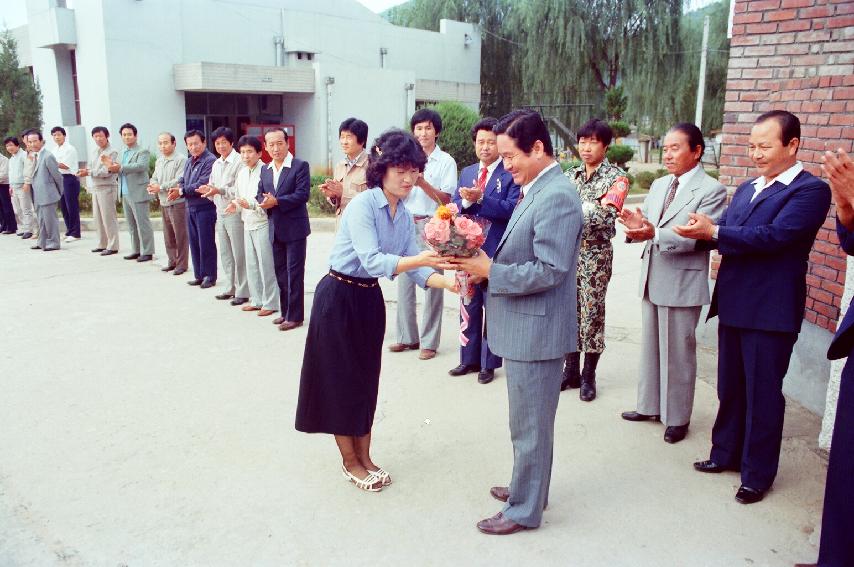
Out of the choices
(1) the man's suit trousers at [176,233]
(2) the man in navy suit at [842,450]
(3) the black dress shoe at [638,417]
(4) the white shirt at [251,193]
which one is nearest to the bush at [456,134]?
(1) the man's suit trousers at [176,233]

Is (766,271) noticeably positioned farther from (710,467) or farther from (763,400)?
(710,467)

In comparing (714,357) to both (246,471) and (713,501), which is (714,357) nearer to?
(713,501)

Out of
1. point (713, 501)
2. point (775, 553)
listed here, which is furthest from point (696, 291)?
point (775, 553)

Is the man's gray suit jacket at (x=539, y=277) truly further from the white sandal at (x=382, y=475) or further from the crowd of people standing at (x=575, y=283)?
the white sandal at (x=382, y=475)

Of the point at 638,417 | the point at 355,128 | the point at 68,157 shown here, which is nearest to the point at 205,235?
the point at 355,128

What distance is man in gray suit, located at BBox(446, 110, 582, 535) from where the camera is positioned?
2988 mm

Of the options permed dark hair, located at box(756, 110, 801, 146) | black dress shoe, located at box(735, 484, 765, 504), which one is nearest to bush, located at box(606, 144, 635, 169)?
permed dark hair, located at box(756, 110, 801, 146)

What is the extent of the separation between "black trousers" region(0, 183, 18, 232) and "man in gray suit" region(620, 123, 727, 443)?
1189 cm

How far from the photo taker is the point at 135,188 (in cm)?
973

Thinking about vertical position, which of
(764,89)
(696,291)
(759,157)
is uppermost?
(764,89)

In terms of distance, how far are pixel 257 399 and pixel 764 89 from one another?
14.4ft

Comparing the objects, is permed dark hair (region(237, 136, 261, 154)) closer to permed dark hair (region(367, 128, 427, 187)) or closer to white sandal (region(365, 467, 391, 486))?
permed dark hair (region(367, 128, 427, 187))

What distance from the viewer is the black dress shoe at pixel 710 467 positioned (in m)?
3.99

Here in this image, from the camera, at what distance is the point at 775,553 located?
10.6 feet
